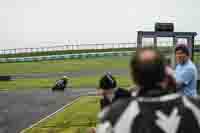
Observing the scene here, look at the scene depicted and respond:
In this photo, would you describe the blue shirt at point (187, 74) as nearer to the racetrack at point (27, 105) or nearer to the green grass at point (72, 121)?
the green grass at point (72, 121)

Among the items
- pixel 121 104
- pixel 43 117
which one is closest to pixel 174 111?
pixel 121 104

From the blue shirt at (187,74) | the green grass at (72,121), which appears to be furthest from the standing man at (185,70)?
the green grass at (72,121)

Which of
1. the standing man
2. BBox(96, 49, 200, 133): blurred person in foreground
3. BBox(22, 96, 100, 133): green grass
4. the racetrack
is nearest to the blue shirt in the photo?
the standing man

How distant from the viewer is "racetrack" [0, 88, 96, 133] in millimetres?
15986

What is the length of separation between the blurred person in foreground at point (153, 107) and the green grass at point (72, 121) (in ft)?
33.4

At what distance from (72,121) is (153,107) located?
12.3 meters

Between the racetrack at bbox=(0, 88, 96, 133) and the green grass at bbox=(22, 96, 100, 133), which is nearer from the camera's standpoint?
the green grass at bbox=(22, 96, 100, 133)

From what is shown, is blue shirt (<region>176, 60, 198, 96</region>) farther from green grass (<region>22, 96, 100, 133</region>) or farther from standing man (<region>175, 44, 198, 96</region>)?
green grass (<region>22, 96, 100, 133</region>)

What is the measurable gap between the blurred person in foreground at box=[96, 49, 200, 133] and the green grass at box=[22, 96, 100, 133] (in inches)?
401

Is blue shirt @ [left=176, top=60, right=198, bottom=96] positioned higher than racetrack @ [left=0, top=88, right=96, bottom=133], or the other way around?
blue shirt @ [left=176, top=60, right=198, bottom=96]

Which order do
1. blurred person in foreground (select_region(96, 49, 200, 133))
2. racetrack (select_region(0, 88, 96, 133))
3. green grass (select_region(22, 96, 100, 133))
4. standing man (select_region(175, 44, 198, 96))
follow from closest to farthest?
blurred person in foreground (select_region(96, 49, 200, 133)) < standing man (select_region(175, 44, 198, 96)) < green grass (select_region(22, 96, 100, 133)) < racetrack (select_region(0, 88, 96, 133))

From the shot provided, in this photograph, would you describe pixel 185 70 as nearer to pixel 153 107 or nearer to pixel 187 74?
pixel 187 74

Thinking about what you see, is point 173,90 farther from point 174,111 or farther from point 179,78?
point 179,78

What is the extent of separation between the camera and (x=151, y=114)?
2.86 metres
